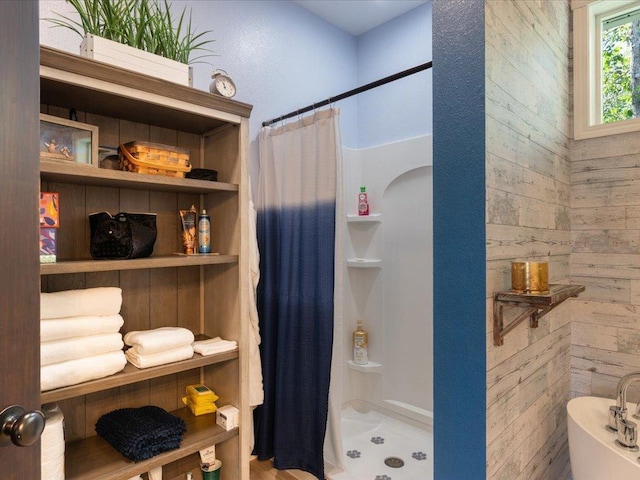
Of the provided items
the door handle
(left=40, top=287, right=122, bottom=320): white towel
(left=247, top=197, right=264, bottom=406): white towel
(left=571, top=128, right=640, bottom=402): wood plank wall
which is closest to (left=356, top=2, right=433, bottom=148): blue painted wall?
(left=571, top=128, right=640, bottom=402): wood plank wall

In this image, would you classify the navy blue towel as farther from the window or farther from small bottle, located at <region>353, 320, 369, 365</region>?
the window

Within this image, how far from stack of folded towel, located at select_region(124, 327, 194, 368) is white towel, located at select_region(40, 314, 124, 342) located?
10 cm

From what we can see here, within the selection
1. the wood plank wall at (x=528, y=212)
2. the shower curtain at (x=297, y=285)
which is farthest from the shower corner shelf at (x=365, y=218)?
the wood plank wall at (x=528, y=212)

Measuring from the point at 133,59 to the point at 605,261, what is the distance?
2.17 meters

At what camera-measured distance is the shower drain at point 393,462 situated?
2.26m

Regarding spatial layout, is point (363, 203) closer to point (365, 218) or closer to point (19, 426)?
point (365, 218)

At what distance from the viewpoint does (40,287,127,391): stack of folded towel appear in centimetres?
121

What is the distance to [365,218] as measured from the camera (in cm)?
282

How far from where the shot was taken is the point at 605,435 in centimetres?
139

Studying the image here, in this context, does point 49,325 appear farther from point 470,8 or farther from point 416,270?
point 416,270

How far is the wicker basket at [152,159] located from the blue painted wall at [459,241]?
3.22 ft

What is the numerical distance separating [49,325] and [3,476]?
1.90 ft

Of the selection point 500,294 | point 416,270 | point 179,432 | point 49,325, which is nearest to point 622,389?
point 500,294

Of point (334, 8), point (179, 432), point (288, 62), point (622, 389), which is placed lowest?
point (179, 432)
